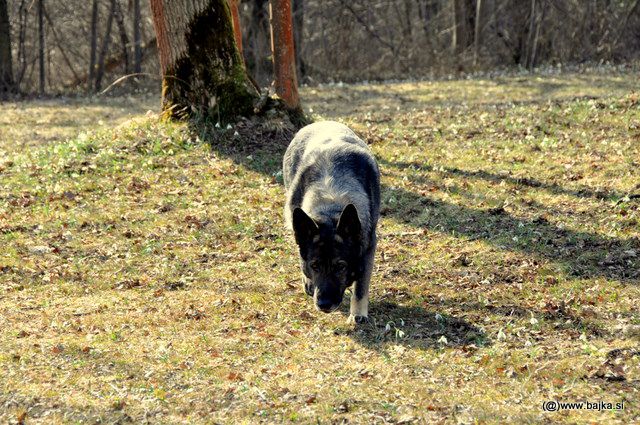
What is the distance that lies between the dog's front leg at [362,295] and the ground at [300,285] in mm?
163

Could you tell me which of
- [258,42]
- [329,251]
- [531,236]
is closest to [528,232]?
[531,236]

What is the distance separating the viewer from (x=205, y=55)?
1505 centimetres

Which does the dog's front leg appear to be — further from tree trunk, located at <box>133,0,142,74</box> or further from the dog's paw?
tree trunk, located at <box>133,0,142,74</box>

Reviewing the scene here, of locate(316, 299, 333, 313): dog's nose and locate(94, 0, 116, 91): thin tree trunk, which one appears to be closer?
locate(316, 299, 333, 313): dog's nose

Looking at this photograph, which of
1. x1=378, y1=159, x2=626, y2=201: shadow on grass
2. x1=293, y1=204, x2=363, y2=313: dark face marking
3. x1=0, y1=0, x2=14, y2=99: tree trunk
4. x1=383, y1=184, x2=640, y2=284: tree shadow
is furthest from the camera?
x1=0, y1=0, x2=14, y2=99: tree trunk

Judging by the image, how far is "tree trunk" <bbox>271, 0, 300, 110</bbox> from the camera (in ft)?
52.3

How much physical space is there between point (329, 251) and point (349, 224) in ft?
1.03

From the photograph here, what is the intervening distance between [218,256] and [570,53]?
20.0 meters

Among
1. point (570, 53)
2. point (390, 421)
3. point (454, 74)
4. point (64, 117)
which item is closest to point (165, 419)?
point (390, 421)

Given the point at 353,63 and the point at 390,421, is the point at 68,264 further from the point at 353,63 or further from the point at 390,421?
the point at 353,63

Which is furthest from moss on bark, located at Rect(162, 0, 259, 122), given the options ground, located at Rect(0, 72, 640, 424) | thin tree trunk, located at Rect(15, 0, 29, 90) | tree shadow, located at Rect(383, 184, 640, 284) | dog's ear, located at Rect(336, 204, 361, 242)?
thin tree trunk, located at Rect(15, 0, 29, 90)

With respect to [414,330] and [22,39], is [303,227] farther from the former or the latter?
[22,39]

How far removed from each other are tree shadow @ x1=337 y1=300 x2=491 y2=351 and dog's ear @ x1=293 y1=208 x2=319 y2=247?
1147 mm

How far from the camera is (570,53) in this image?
26.9 m
